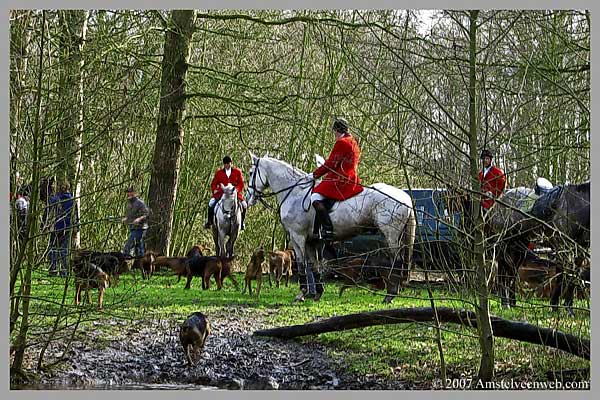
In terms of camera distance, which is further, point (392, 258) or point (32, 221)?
point (392, 258)

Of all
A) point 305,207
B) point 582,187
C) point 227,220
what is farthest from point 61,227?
point 227,220

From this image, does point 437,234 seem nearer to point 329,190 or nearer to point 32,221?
point 32,221

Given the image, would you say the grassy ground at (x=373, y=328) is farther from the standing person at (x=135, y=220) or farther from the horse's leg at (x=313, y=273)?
the standing person at (x=135, y=220)

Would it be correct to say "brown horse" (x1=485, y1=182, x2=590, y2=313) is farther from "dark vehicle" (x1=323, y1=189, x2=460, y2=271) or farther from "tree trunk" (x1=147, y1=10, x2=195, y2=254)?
"tree trunk" (x1=147, y1=10, x2=195, y2=254)

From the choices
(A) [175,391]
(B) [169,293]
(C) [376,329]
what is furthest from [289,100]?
(A) [175,391]

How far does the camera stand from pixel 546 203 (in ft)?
33.6

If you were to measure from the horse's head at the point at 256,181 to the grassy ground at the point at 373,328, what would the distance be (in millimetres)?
1185

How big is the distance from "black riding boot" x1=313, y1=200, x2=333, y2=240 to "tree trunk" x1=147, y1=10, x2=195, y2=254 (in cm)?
177

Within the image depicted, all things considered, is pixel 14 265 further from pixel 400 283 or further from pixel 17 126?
pixel 400 283

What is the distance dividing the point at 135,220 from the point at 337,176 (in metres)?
2.37

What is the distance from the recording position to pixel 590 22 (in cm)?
921

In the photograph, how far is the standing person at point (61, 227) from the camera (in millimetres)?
8625

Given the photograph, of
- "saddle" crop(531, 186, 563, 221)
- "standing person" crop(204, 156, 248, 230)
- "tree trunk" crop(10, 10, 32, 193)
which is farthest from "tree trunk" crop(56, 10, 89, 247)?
"saddle" crop(531, 186, 563, 221)

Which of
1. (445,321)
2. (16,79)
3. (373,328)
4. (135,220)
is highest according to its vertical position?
(16,79)
